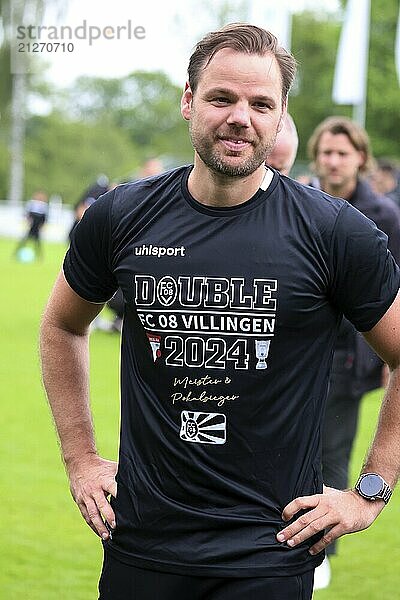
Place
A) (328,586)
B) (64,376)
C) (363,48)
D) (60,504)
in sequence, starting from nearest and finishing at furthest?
(64,376) → (328,586) → (60,504) → (363,48)

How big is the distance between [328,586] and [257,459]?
11.3ft

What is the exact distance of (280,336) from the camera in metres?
3.27

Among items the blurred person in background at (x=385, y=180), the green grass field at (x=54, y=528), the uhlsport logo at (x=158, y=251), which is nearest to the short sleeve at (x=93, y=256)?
the uhlsport logo at (x=158, y=251)

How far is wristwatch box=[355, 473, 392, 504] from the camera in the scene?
11.1 feet

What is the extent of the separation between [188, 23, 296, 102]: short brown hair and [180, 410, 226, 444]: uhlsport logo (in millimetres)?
911

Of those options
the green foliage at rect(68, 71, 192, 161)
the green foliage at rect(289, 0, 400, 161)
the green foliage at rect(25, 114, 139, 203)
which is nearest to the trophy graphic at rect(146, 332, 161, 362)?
the green foliage at rect(289, 0, 400, 161)

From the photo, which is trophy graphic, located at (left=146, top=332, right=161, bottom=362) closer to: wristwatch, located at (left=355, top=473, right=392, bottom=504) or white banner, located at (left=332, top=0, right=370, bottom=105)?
wristwatch, located at (left=355, top=473, right=392, bottom=504)

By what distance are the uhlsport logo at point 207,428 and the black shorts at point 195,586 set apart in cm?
37

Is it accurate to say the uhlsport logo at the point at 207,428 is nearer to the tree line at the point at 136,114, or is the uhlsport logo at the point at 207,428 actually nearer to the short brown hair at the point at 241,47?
the short brown hair at the point at 241,47

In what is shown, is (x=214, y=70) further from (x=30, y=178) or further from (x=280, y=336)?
(x=30, y=178)

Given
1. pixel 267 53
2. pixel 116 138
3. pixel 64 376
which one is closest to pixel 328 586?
pixel 64 376

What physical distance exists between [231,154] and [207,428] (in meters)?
0.75

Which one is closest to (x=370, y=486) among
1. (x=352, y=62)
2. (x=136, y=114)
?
(x=352, y=62)

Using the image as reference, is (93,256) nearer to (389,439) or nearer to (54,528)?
(389,439)
